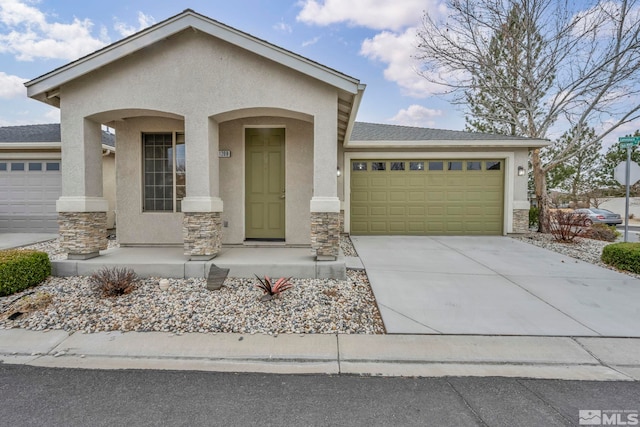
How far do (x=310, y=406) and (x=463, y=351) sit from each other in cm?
182

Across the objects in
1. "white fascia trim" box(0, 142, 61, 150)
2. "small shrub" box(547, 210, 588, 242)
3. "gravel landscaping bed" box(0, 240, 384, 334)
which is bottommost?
"gravel landscaping bed" box(0, 240, 384, 334)

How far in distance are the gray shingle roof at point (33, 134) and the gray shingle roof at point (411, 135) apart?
846 cm

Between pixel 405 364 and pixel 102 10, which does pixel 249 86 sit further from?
pixel 102 10

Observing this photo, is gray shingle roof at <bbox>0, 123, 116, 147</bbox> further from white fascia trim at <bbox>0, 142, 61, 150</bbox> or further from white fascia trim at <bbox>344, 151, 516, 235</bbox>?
white fascia trim at <bbox>344, 151, 516, 235</bbox>

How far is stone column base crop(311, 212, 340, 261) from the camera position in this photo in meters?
5.25

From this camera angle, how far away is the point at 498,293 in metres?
4.71

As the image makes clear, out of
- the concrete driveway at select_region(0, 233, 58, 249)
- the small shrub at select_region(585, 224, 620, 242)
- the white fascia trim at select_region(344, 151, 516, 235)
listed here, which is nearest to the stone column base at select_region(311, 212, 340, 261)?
the white fascia trim at select_region(344, 151, 516, 235)

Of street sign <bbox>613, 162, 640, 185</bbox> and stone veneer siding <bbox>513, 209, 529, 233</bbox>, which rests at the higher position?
street sign <bbox>613, 162, 640, 185</bbox>

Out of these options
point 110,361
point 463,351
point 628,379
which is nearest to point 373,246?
point 463,351

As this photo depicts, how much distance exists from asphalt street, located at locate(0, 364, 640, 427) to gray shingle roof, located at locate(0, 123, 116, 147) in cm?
953

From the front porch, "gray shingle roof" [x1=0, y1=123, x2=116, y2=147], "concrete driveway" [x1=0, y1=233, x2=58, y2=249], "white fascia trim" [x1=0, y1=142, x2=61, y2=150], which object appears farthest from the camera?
"gray shingle roof" [x1=0, y1=123, x2=116, y2=147]

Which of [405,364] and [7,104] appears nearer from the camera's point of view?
[405,364]

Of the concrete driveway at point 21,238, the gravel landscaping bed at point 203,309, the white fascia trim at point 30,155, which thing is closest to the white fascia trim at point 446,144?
the gravel landscaping bed at point 203,309

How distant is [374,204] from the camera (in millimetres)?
9547
